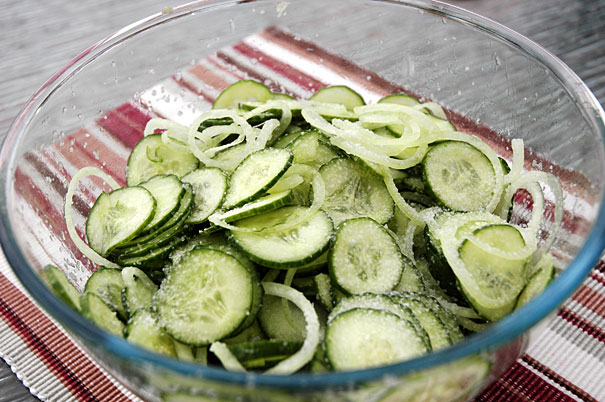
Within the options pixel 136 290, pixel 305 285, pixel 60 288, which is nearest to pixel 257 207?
pixel 305 285

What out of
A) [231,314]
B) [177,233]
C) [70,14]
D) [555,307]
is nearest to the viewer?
[555,307]

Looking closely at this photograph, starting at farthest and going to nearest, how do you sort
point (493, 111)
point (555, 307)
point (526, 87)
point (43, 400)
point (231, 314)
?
point (493, 111) → point (526, 87) → point (43, 400) → point (231, 314) → point (555, 307)

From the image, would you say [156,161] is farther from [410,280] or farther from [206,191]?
[410,280]

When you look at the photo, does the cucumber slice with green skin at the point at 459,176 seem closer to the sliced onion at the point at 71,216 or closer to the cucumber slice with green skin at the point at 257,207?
the cucumber slice with green skin at the point at 257,207

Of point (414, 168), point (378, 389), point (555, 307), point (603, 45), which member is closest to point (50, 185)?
point (414, 168)

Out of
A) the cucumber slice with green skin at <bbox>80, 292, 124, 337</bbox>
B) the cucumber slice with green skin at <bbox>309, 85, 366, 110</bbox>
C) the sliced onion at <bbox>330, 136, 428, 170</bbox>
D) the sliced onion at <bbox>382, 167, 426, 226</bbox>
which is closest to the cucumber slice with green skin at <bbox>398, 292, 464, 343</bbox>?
the sliced onion at <bbox>382, 167, 426, 226</bbox>

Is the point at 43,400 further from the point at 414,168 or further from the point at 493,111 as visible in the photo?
the point at 493,111

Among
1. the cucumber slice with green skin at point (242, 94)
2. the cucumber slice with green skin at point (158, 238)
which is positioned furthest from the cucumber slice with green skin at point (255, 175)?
the cucumber slice with green skin at point (242, 94)
